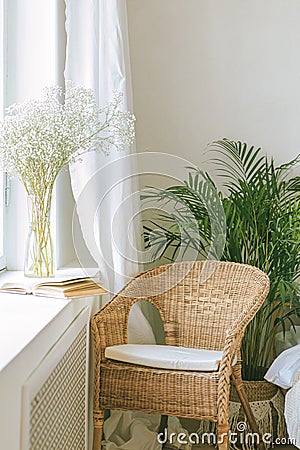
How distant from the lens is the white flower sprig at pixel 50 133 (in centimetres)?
238

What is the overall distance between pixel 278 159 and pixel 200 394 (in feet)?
4.72

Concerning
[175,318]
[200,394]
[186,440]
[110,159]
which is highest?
[110,159]

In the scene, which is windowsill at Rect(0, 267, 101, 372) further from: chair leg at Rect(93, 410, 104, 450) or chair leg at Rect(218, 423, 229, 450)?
chair leg at Rect(218, 423, 229, 450)

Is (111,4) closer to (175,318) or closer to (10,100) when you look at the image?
(10,100)

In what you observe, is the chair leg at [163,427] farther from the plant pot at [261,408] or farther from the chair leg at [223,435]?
the chair leg at [223,435]

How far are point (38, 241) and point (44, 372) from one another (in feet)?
2.72

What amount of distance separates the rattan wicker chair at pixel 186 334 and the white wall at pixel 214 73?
82 cm

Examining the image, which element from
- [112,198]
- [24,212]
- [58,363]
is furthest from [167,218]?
[58,363]

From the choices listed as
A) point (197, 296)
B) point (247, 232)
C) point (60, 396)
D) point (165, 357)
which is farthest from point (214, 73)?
point (60, 396)

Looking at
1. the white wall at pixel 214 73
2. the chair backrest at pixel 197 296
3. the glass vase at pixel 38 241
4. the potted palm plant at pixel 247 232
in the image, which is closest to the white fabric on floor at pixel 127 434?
the chair backrest at pixel 197 296

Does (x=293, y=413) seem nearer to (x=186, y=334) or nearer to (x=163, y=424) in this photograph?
(x=186, y=334)

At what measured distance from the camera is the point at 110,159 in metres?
2.75

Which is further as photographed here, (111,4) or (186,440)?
(186,440)

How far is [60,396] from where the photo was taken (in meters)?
1.94
